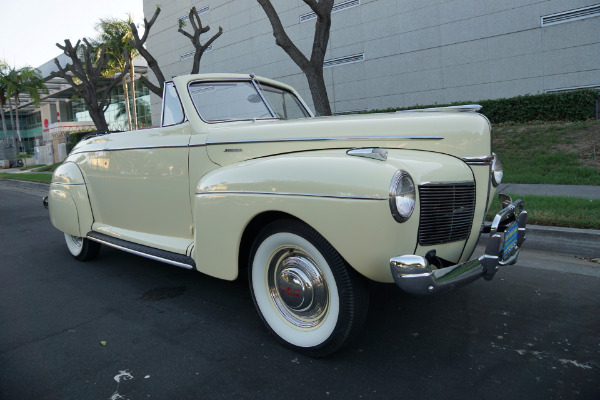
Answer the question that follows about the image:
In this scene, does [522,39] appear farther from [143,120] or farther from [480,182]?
[143,120]

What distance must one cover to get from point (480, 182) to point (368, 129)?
0.77m

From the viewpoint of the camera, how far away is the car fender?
4.28m

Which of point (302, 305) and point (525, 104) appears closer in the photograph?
point (302, 305)

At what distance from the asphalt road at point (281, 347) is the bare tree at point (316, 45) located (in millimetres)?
6623

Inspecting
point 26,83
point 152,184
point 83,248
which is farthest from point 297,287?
point 26,83

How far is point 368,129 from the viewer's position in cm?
270

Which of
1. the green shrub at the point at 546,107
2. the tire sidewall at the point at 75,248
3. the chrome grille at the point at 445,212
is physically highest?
the green shrub at the point at 546,107

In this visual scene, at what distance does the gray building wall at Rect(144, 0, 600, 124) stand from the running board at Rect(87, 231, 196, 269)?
12.5m

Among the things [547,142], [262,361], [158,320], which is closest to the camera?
[262,361]

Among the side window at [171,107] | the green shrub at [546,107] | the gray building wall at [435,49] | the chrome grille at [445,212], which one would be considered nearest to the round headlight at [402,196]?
the chrome grille at [445,212]

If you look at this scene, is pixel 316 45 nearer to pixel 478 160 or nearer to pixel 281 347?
pixel 478 160

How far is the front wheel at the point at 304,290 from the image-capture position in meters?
2.29

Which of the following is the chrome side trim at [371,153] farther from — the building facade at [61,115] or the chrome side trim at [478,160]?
the building facade at [61,115]

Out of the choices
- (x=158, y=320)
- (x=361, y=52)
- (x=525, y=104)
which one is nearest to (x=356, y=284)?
(x=158, y=320)
